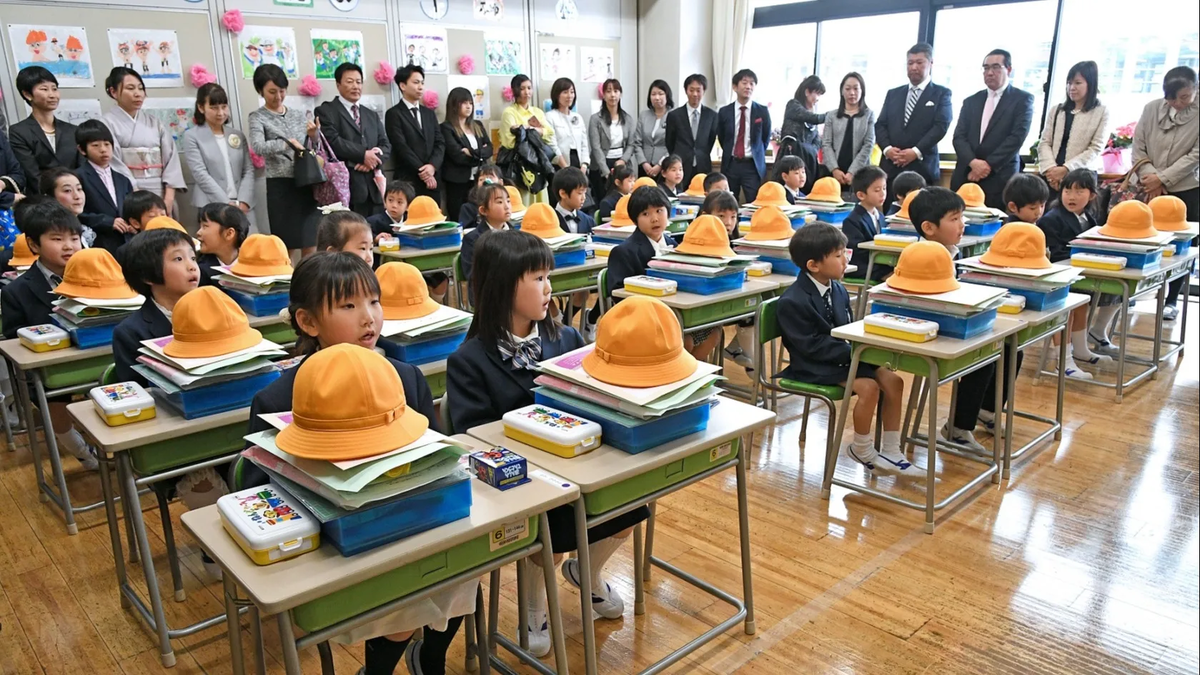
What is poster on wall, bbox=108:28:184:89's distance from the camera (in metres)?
5.41

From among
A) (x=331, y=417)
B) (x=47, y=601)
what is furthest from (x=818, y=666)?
Answer: (x=47, y=601)

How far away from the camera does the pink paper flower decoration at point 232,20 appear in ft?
18.8

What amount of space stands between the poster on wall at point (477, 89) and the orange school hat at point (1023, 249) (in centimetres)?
508

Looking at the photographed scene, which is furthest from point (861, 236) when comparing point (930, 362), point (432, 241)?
point (432, 241)

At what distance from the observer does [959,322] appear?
265 cm

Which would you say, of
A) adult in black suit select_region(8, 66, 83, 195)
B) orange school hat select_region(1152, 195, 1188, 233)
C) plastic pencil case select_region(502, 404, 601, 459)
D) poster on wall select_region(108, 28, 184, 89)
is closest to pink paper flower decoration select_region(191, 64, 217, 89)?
poster on wall select_region(108, 28, 184, 89)

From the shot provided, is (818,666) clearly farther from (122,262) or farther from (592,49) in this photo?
(592,49)

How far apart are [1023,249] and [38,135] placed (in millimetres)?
5080

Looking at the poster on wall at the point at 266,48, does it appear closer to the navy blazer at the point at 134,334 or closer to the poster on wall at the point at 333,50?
the poster on wall at the point at 333,50

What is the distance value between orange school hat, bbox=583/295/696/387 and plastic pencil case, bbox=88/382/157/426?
1154mm

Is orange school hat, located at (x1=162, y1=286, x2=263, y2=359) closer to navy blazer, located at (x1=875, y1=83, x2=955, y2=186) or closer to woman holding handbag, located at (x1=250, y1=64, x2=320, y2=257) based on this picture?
woman holding handbag, located at (x1=250, y1=64, x2=320, y2=257)

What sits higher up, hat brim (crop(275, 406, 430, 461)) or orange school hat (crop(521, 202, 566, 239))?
orange school hat (crop(521, 202, 566, 239))

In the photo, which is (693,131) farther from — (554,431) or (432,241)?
(554,431)

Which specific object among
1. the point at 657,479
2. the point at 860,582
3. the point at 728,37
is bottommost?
the point at 860,582
